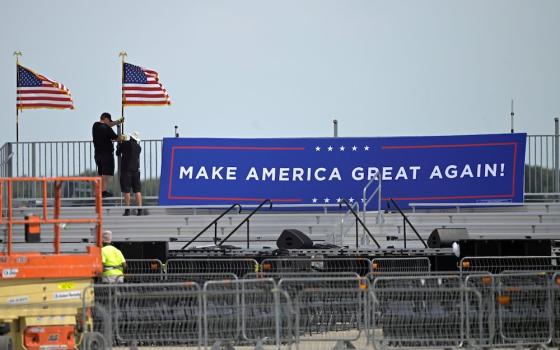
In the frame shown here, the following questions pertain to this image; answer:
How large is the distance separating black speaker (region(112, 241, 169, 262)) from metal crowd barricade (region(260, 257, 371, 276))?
1864 millimetres

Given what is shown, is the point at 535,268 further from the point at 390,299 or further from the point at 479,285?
the point at 390,299

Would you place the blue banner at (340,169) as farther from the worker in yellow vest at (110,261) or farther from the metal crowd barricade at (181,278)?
the worker in yellow vest at (110,261)

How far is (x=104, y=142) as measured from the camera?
28.4 m

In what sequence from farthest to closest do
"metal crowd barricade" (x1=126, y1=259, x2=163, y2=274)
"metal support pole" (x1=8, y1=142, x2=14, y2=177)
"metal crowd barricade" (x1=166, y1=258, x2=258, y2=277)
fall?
1. "metal support pole" (x1=8, y1=142, x2=14, y2=177)
2. "metal crowd barricade" (x1=166, y1=258, x2=258, y2=277)
3. "metal crowd barricade" (x1=126, y1=259, x2=163, y2=274)

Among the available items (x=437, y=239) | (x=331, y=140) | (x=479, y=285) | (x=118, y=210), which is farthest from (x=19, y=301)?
(x=331, y=140)

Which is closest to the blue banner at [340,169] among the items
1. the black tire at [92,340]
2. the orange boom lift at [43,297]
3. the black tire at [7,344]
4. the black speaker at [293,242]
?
the black speaker at [293,242]

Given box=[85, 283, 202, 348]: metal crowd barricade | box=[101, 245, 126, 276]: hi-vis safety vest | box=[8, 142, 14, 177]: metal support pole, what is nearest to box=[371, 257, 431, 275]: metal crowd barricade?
box=[101, 245, 126, 276]: hi-vis safety vest

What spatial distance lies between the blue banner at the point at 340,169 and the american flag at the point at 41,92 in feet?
9.28

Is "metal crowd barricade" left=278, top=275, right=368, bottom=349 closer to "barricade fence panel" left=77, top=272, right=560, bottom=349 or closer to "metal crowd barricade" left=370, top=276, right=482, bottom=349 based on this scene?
"barricade fence panel" left=77, top=272, right=560, bottom=349

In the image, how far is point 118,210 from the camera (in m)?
29.4

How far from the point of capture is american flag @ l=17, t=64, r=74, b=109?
30.7 meters

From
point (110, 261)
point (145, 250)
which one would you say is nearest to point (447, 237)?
point (145, 250)

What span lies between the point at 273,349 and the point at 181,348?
1.29m

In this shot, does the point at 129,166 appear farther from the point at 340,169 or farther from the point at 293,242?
the point at 293,242
